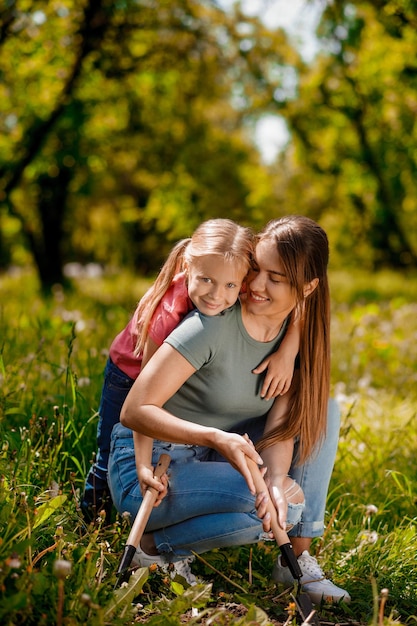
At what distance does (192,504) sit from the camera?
2227 mm

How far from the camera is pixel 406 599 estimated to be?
2342mm

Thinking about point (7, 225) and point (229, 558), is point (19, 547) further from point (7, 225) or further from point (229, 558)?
point (7, 225)

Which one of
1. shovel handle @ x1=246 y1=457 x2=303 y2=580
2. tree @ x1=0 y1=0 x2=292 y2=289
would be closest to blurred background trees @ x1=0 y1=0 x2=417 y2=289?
tree @ x1=0 y1=0 x2=292 y2=289

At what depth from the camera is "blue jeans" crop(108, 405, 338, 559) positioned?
2209 millimetres

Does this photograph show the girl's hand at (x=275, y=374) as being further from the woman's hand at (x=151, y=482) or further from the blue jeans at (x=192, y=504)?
the woman's hand at (x=151, y=482)

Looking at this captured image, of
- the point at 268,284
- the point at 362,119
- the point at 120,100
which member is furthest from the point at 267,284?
the point at 362,119

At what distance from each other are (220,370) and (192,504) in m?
0.40

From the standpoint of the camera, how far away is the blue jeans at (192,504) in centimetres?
221

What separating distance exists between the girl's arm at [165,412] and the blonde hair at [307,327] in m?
0.34

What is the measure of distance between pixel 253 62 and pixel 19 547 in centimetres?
741

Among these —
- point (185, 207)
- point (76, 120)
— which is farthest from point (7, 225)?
point (76, 120)

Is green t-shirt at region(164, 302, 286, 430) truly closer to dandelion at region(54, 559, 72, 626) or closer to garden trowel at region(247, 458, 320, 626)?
garden trowel at region(247, 458, 320, 626)

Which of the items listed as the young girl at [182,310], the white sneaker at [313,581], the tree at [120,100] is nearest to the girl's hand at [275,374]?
the young girl at [182,310]

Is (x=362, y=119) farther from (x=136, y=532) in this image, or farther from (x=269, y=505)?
(x=136, y=532)
